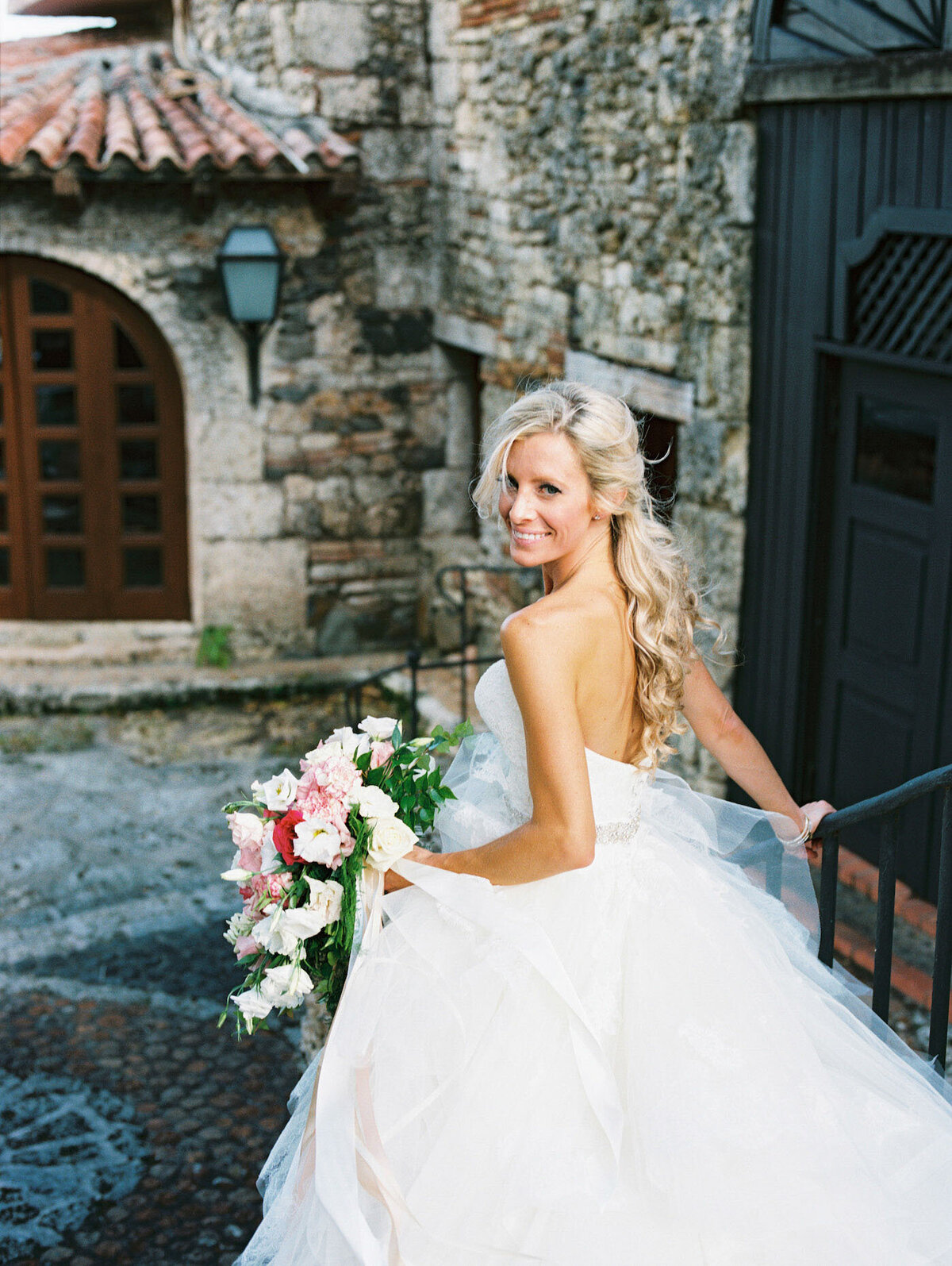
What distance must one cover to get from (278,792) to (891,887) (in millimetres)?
1055

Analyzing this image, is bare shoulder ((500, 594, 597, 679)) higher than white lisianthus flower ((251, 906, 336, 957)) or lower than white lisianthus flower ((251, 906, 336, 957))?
higher

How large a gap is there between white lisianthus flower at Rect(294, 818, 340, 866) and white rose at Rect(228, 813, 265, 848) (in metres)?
0.11

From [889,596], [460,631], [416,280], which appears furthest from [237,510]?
[889,596]

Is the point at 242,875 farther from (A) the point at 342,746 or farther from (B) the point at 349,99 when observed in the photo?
(B) the point at 349,99

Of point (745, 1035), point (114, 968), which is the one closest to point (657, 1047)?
point (745, 1035)

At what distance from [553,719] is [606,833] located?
0.35 meters

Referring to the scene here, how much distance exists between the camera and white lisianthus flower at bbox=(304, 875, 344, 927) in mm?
2215

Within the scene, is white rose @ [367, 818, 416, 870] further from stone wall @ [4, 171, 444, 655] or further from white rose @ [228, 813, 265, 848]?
stone wall @ [4, 171, 444, 655]

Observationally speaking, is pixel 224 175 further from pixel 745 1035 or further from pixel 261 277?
pixel 745 1035

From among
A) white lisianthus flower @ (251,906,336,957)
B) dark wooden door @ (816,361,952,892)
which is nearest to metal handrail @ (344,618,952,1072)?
white lisianthus flower @ (251,906,336,957)

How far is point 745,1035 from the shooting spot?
210 cm

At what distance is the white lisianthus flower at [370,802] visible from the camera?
2240 millimetres

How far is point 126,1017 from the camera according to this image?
Answer: 4.53 m

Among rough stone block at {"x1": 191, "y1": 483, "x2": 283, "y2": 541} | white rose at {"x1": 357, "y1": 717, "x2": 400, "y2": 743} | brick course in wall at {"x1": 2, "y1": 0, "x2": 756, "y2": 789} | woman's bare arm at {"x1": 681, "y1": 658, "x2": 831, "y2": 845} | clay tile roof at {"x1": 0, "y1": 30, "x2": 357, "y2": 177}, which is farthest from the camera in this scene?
rough stone block at {"x1": 191, "y1": 483, "x2": 283, "y2": 541}
